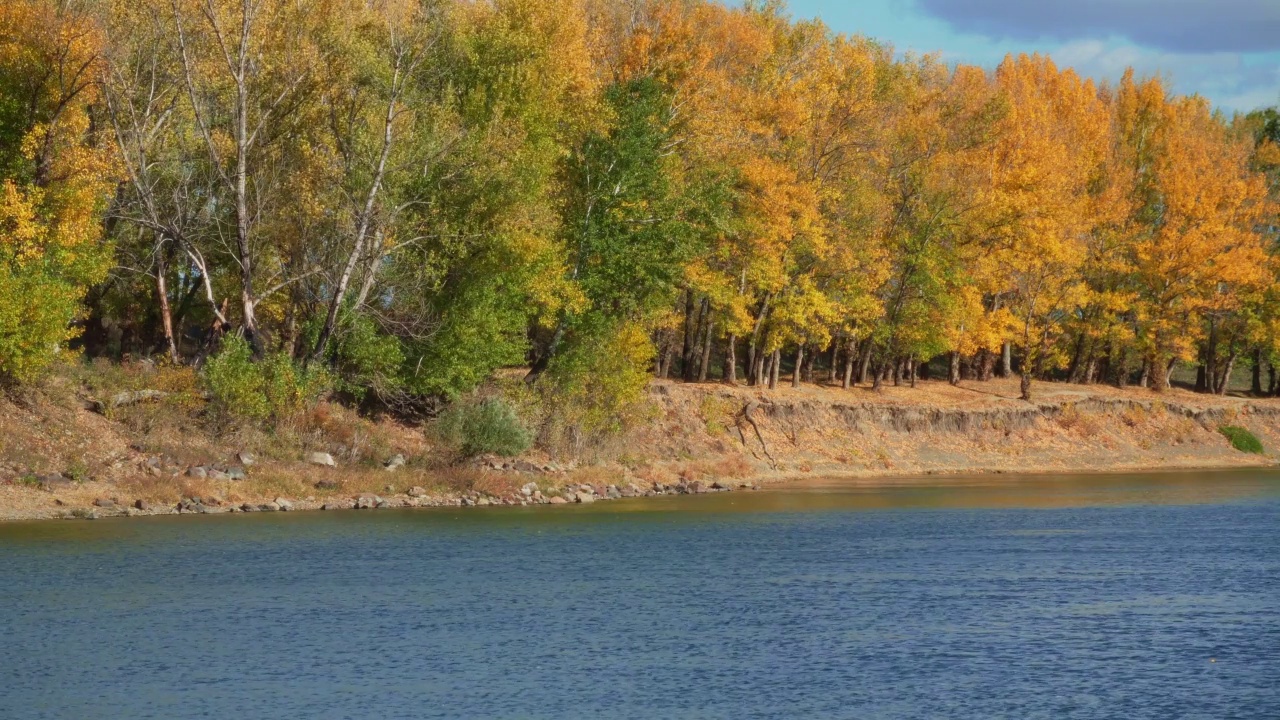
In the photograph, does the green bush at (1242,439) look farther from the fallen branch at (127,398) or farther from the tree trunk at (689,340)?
the fallen branch at (127,398)

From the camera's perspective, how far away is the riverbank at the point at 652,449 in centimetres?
4334

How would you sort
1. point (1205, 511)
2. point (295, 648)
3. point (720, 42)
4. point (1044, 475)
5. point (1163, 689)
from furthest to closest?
point (1044, 475)
point (720, 42)
point (1205, 511)
point (295, 648)
point (1163, 689)

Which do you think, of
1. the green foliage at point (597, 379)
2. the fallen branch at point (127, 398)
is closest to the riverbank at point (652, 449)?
the fallen branch at point (127, 398)

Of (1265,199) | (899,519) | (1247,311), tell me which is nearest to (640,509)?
(899,519)

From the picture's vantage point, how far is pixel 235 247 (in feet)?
172

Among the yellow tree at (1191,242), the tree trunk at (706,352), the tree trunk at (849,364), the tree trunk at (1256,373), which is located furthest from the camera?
the tree trunk at (1256,373)

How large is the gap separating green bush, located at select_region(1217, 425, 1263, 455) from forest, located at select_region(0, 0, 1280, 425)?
1437 cm

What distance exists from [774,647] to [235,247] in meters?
34.9

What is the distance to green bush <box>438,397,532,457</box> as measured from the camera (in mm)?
50281

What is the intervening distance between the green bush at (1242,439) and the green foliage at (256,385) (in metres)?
58.2

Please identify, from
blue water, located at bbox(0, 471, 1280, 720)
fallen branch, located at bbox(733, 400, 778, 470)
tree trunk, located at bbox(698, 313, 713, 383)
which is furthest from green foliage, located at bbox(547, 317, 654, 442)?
blue water, located at bbox(0, 471, 1280, 720)

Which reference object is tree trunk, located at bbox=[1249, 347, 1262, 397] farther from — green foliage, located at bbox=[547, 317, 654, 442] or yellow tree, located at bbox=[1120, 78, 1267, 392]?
green foliage, located at bbox=[547, 317, 654, 442]

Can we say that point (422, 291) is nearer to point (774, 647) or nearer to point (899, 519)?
point (899, 519)

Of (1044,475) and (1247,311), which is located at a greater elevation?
(1247,311)
